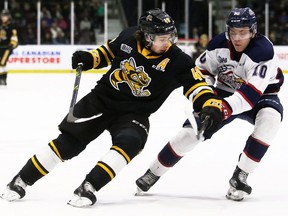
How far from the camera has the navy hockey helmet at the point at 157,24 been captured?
3.10m

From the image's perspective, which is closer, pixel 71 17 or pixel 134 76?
pixel 134 76

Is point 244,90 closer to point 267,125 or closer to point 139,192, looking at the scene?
point 267,125

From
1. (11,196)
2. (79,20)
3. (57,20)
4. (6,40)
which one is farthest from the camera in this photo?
(79,20)

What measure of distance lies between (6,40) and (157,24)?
285 inches

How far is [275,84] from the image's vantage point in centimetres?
341

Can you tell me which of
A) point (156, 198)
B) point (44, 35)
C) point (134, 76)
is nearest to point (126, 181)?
A: point (156, 198)

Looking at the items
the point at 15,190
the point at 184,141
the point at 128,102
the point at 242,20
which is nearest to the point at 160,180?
the point at 184,141

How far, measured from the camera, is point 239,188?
3.25 meters

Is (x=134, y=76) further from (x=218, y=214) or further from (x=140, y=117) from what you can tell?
(x=218, y=214)

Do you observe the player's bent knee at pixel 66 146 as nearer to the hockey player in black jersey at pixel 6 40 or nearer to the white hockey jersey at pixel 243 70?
the white hockey jersey at pixel 243 70

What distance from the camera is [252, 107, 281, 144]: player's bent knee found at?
10.6ft

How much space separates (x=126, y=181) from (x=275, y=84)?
91 cm

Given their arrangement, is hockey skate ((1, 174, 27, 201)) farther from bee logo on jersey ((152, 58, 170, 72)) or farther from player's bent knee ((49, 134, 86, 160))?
bee logo on jersey ((152, 58, 170, 72))

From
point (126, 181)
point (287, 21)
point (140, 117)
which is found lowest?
point (287, 21)
